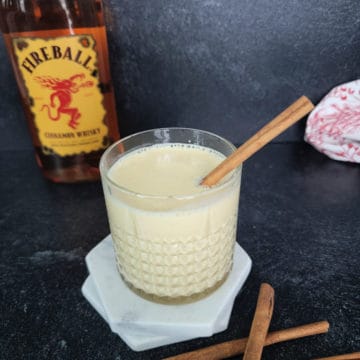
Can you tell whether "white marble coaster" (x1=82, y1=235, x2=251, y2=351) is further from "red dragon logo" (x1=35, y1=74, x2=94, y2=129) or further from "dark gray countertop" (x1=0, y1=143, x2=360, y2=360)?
"red dragon logo" (x1=35, y1=74, x2=94, y2=129)

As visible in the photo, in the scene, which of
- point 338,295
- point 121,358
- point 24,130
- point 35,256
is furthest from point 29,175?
point 338,295

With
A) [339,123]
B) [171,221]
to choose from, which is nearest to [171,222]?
[171,221]

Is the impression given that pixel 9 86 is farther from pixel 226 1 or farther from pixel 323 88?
pixel 323 88

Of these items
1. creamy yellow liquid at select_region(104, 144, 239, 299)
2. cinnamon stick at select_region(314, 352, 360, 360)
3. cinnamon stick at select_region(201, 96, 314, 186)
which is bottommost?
cinnamon stick at select_region(314, 352, 360, 360)

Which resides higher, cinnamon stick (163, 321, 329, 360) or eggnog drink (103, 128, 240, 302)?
eggnog drink (103, 128, 240, 302)

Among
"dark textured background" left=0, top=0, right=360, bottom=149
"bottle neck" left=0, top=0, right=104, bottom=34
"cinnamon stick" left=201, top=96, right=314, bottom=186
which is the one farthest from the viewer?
"dark textured background" left=0, top=0, right=360, bottom=149

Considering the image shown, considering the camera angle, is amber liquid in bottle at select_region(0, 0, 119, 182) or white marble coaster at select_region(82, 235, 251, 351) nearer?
white marble coaster at select_region(82, 235, 251, 351)

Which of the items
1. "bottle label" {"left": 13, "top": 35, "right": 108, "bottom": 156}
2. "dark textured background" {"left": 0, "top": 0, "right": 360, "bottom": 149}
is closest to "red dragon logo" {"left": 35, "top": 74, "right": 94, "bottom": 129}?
"bottle label" {"left": 13, "top": 35, "right": 108, "bottom": 156}

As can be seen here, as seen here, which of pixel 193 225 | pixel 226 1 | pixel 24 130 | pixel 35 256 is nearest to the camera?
pixel 193 225
